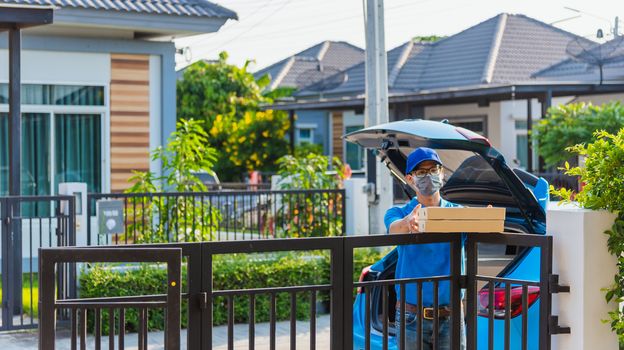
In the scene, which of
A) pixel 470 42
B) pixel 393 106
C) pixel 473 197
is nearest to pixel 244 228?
pixel 473 197

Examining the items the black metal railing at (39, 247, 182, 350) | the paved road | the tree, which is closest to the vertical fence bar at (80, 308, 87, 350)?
the black metal railing at (39, 247, 182, 350)

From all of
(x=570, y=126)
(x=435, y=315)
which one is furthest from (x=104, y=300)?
(x=570, y=126)

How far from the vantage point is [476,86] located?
26.3 meters

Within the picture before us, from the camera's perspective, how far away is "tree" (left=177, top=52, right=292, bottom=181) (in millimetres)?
33688

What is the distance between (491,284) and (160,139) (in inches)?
418

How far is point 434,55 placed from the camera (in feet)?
113

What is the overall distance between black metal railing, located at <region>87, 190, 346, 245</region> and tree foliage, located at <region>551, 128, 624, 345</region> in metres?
6.50

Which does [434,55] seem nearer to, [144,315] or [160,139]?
[160,139]

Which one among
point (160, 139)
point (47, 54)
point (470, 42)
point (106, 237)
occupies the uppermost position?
point (470, 42)

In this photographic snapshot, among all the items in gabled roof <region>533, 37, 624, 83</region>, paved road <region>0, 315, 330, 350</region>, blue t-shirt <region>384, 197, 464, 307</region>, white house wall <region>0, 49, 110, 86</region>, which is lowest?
paved road <region>0, 315, 330, 350</region>

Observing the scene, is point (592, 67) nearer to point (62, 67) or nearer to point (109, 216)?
point (62, 67)

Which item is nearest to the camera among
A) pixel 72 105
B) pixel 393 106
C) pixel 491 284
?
pixel 491 284

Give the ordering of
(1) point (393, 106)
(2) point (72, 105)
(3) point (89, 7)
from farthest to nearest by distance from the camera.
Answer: (1) point (393, 106) < (2) point (72, 105) < (3) point (89, 7)

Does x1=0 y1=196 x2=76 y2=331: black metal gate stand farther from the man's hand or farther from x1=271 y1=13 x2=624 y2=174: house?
x1=271 y1=13 x2=624 y2=174: house
